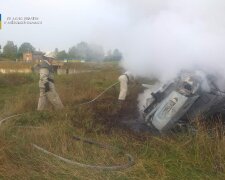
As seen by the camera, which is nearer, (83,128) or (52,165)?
(52,165)

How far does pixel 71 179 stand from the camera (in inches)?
196

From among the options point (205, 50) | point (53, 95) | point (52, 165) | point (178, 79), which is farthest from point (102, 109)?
point (52, 165)

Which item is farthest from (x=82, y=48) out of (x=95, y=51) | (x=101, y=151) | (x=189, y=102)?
(x=101, y=151)

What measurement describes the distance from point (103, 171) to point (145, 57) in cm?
439

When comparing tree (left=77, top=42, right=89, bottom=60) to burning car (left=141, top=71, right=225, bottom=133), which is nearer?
burning car (left=141, top=71, right=225, bottom=133)

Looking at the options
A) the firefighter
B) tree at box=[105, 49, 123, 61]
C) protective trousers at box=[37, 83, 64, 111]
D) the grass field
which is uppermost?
tree at box=[105, 49, 123, 61]

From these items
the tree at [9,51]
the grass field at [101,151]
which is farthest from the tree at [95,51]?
the tree at [9,51]

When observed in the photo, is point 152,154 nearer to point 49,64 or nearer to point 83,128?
point 83,128

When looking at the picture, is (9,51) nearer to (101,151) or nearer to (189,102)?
(189,102)

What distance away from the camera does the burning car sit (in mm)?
6832

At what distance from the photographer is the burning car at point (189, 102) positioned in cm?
683

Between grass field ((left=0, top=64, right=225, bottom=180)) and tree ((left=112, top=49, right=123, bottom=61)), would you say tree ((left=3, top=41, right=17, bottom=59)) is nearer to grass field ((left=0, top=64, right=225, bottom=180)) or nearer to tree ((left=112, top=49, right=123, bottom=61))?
tree ((left=112, top=49, right=123, bottom=61))

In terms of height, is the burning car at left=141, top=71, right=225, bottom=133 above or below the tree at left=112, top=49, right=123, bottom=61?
below

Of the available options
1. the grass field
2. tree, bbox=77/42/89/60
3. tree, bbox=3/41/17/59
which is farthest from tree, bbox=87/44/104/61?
tree, bbox=3/41/17/59
